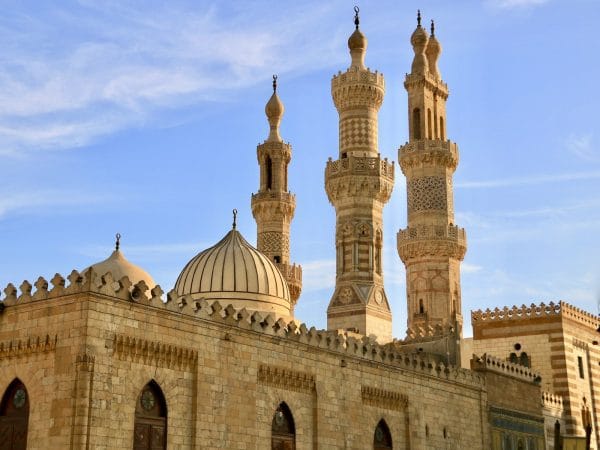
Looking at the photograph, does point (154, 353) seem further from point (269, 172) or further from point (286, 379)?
point (269, 172)

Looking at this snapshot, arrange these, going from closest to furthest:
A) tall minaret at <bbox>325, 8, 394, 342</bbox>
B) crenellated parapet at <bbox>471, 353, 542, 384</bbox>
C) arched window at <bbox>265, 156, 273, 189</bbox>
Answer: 1. crenellated parapet at <bbox>471, 353, 542, 384</bbox>
2. tall minaret at <bbox>325, 8, 394, 342</bbox>
3. arched window at <bbox>265, 156, 273, 189</bbox>

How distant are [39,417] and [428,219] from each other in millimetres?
21710

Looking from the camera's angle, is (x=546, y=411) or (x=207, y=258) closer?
(x=207, y=258)

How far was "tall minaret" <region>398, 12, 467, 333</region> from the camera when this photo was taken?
32.6m

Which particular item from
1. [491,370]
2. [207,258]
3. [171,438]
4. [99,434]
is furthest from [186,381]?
[491,370]

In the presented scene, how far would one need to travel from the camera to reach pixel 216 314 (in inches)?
635

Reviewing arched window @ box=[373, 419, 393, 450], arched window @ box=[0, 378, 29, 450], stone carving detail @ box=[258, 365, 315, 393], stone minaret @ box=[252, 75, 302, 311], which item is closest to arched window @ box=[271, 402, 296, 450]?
stone carving detail @ box=[258, 365, 315, 393]

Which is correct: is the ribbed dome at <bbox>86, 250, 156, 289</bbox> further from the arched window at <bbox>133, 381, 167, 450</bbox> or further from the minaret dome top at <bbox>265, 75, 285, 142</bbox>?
the minaret dome top at <bbox>265, 75, 285, 142</bbox>

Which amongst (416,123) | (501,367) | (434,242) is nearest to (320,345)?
(501,367)

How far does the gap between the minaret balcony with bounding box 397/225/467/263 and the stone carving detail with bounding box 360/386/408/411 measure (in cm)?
1259

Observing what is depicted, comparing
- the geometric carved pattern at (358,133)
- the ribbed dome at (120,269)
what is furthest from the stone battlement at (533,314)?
the ribbed dome at (120,269)

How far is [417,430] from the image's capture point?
2078 cm

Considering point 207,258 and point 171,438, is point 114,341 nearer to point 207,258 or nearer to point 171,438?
point 171,438

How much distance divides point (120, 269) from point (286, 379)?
516cm
